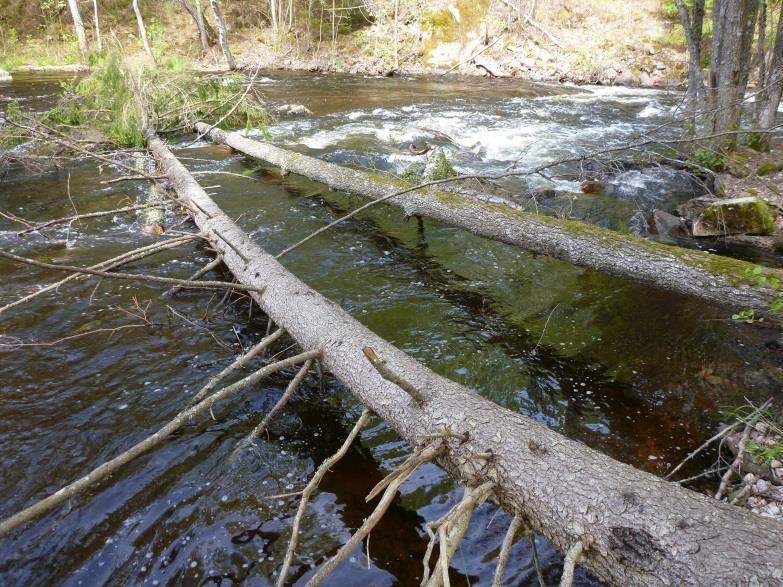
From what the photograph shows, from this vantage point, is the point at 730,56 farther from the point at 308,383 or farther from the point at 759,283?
the point at 308,383

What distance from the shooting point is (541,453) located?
1979mm

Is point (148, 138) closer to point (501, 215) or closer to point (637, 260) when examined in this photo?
point (501, 215)

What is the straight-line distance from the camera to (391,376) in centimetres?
200

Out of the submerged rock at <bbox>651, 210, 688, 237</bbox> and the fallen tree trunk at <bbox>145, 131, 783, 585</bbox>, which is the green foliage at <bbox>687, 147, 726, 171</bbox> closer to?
the submerged rock at <bbox>651, 210, 688, 237</bbox>

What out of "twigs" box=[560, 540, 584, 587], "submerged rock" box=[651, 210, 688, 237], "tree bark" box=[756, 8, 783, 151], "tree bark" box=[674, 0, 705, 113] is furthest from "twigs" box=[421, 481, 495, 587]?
"tree bark" box=[674, 0, 705, 113]

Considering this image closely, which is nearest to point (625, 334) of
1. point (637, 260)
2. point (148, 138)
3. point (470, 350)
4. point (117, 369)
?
point (637, 260)

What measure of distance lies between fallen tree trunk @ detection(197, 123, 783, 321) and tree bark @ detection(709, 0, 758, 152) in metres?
4.68

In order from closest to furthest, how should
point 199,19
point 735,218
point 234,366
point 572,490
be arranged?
point 572,490 → point 234,366 → point 735,218 → point 199,19

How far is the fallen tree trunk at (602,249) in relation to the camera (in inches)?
131

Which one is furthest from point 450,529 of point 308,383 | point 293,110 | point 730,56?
point 293,110

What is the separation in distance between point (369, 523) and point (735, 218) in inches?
241

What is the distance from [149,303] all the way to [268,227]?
2043 mm

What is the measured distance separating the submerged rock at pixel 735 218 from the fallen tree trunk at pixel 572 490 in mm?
4836

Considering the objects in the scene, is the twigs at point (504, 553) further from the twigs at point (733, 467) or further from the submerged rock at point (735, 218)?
the submerged rock at point (735, 218)
